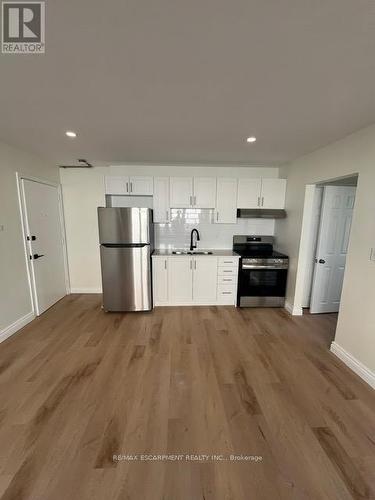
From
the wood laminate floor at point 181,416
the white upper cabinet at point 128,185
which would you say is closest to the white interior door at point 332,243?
the wood laminate floor at point 181,416

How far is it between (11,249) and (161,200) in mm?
2240

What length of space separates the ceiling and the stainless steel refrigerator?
3.71ft

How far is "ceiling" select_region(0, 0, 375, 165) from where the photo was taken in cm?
93

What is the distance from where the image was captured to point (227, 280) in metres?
3.68

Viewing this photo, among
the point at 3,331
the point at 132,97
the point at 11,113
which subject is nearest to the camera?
the point at 132,97

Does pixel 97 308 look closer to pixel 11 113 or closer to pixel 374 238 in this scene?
pixel 11 113

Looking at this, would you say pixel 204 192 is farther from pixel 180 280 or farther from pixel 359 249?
pixel 359 249

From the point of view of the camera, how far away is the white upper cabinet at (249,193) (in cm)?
373

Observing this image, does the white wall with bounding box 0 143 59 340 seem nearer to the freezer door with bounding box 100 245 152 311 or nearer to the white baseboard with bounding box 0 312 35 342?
the white baseboard with bounding box 0 312 35 342

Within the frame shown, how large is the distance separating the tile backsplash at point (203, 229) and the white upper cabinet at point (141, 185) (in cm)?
62

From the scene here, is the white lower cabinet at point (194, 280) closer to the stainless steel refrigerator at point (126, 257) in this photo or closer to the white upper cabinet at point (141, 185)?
the stainless steel refrigerator at point (126, 257)

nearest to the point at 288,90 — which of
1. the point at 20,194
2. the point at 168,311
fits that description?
the point at 168,311

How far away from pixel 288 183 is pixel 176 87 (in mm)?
2847

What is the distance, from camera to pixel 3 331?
104 inches
